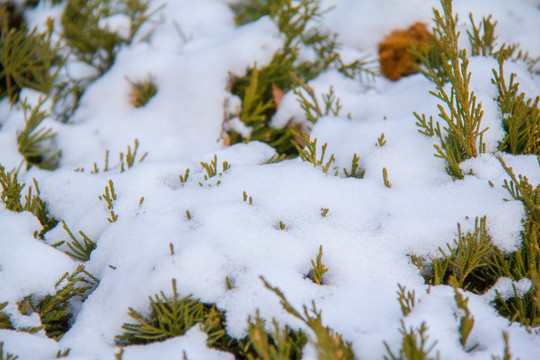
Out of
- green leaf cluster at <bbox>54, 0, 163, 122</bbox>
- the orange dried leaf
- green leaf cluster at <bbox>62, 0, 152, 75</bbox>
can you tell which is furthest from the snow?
green leaf cluster at <bbox>62, 0, 152, 75</bbox>

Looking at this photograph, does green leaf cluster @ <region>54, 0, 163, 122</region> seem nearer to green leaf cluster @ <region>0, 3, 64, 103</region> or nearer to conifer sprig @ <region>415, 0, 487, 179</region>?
green leaf cluster @ <region>0, 3, 64, 103</region>

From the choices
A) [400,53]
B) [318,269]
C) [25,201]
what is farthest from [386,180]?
[25,201]

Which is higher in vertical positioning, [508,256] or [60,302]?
[508,256]

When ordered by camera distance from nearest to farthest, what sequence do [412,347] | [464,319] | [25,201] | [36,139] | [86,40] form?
[412,347] → [464,319] → [25,201] → [36,139] → [86,40]

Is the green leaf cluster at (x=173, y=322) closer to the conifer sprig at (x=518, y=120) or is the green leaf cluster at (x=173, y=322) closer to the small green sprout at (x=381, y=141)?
the small green sprout at (x=381, y=141)

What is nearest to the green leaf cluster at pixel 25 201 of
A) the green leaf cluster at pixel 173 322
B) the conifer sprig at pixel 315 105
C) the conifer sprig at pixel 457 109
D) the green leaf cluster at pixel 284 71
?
the green leaf cluster at pixel 173 322

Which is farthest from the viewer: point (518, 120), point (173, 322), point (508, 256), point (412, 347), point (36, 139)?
point (36, 139)

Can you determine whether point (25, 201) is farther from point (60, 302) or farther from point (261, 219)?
point (261, 219)

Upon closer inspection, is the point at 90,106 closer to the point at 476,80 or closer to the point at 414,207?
the point at 414,207

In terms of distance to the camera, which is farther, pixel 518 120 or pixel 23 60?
pixel 23 60

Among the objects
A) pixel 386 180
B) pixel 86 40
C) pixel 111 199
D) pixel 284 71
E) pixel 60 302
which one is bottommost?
pixel 60 302
